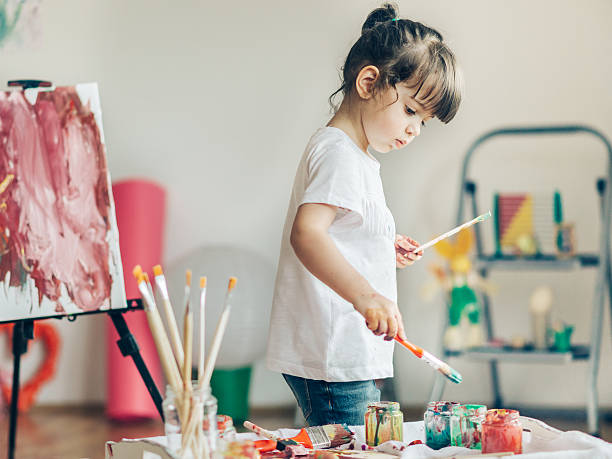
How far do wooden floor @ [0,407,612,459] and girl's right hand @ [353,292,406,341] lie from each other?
5.94 ft

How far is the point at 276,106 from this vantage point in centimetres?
332

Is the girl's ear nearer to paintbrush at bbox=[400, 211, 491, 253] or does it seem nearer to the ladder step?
paintbrush at bbox=[400, 211, 491, 253]

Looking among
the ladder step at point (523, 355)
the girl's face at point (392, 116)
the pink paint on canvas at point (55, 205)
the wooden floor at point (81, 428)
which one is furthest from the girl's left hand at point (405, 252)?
the wooden floor at point (81, 428)

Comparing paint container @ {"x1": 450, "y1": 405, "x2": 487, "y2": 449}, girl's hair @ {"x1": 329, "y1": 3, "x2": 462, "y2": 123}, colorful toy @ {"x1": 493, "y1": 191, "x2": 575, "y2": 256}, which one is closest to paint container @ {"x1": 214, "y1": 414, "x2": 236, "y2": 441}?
paint container @ {"x1": 450, "y1": 405, "x2": 487, "y2": 449}

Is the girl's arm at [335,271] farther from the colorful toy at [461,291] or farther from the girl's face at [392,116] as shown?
the colorful toy at [461,291]

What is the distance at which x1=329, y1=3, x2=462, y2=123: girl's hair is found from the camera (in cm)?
126

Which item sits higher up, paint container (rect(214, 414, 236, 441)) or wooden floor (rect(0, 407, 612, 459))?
paint container (rect(214, 414, 236, 441))

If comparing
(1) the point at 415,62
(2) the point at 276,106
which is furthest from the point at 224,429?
(2) the point at 276,106

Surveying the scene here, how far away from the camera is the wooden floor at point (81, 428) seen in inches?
105

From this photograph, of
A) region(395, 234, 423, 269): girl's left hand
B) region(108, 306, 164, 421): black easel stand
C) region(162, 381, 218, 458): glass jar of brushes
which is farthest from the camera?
region(108, 306, 164, 421): black easel stand

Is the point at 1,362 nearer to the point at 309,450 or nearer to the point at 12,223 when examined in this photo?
the point at 12,223

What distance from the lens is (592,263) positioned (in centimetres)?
283

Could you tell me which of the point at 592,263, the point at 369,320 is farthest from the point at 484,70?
the point at 369,320

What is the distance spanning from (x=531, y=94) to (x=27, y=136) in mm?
2237
